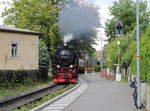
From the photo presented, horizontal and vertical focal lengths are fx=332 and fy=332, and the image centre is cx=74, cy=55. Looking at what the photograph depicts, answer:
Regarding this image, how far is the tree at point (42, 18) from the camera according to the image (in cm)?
4544

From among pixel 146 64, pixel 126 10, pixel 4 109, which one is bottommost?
pixel 4 109

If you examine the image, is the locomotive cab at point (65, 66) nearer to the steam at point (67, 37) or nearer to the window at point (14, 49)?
the steam at point (67, 37)

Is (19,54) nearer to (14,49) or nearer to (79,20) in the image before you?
(14,49)

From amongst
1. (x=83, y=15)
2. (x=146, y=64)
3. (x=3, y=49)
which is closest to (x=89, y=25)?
(x=83, y=15)

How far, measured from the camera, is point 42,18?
46.6m

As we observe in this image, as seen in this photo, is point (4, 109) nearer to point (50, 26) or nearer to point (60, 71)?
point (60, 71)

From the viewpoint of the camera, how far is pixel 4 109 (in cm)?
1559

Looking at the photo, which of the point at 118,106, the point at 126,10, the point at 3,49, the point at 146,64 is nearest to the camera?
the point at 146,64

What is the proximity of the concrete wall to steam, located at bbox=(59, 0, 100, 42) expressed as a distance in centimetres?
349

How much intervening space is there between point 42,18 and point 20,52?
48.5 ft

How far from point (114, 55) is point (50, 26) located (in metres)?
11.0

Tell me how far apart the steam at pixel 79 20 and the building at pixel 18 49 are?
348cm

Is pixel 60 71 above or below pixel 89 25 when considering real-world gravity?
below

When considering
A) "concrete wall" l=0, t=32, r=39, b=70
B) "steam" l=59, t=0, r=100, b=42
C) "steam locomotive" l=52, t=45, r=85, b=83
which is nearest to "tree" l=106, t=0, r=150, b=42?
"steam" l=59, t=0, r=100, b=42
